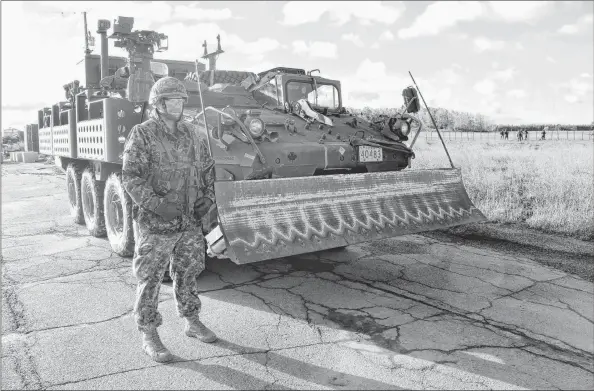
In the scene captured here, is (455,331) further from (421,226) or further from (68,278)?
(68,278)

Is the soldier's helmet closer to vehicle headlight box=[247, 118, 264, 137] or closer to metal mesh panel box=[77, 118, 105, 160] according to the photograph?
vehicle headlight box=[247, 118, 264, 137]

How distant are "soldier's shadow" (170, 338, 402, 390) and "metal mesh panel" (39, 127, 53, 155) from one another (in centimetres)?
721

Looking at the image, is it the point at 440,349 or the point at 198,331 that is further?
the point at 198,331

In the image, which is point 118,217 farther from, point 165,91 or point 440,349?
point 440,349

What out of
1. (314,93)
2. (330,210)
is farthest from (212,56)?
(330,210)

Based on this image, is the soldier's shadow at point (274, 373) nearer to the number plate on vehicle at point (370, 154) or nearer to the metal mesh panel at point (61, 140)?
the number plate on vehicle at point (370, 154)

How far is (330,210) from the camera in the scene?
4.60 m

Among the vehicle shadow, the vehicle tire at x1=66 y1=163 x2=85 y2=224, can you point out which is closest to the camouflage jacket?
the vehicle shadow

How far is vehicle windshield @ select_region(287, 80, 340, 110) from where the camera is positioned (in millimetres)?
6527

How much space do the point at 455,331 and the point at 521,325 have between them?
1.80 ft

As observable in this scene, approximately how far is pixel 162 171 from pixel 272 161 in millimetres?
1688

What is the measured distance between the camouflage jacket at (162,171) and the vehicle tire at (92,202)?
13.0ft

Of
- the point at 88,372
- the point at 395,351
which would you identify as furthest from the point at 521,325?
the point at 88,372

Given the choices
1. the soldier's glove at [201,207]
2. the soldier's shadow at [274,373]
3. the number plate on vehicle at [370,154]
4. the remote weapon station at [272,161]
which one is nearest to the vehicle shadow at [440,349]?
the soldier's shadow at [274,373]
